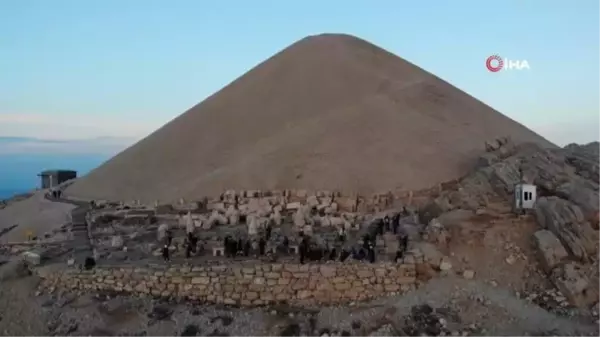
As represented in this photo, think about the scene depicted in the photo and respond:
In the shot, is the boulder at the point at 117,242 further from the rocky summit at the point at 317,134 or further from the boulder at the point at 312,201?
the rocky summit at the point at 317,134

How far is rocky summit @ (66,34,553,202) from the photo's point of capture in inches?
949

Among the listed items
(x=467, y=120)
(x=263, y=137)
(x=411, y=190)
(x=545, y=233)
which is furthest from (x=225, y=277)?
(x=467, y=120)

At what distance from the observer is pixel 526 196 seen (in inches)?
644

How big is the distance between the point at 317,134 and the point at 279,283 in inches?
526

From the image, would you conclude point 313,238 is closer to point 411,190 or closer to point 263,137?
point 411,190

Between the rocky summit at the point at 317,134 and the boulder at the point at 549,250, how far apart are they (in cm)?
785

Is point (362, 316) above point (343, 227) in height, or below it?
below

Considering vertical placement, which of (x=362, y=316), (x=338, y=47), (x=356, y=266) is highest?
(x=338, y=47)

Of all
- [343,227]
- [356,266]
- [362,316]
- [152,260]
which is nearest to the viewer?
[362,316]

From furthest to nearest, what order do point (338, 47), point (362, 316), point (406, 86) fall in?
1. point (338, 47)
2. point (406, 86)
3. point (362, 316)

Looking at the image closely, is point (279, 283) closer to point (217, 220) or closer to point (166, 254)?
point (166, 254)

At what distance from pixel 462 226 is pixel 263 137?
46.2 ft

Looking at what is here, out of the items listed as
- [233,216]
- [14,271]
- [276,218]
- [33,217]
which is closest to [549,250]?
[276,218]

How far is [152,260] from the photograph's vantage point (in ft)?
51.1
